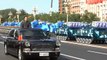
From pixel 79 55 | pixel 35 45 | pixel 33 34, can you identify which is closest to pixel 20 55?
pixel 35 45

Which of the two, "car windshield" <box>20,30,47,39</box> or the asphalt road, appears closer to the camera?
"car windshield" <box>20,30,47,39</box>

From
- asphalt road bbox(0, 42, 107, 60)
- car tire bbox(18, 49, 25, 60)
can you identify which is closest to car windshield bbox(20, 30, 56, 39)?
car tire bbox(18, 49, 25, 60)

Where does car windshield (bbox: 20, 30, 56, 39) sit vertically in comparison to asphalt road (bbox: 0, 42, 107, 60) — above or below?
above

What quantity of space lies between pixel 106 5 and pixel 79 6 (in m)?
36.7

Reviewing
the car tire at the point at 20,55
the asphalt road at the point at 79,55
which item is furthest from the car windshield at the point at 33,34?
the asphalt road at the point at 79,55

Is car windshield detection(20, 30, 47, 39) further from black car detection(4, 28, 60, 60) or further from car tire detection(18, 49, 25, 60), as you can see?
car tire detection(18, 49, 25, 60)

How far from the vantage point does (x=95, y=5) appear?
514 feet

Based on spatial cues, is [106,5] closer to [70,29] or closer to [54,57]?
[70,29]

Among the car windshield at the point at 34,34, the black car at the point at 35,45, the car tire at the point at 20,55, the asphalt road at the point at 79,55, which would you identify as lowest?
the asphalt road at the point at 79,55

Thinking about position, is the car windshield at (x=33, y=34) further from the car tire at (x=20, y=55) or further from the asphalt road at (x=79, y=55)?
the asphalt road at (x=79, y=55)

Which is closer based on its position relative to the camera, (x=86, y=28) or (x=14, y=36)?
(x=14, y=36)

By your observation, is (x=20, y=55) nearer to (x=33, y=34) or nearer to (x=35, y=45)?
(x=35, y=45)

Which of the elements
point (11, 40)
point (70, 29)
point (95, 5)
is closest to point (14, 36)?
point (11, 40)

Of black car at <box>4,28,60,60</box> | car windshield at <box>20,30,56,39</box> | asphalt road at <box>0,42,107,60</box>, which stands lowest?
asphalt road at <box>0,42,107,60</box>
